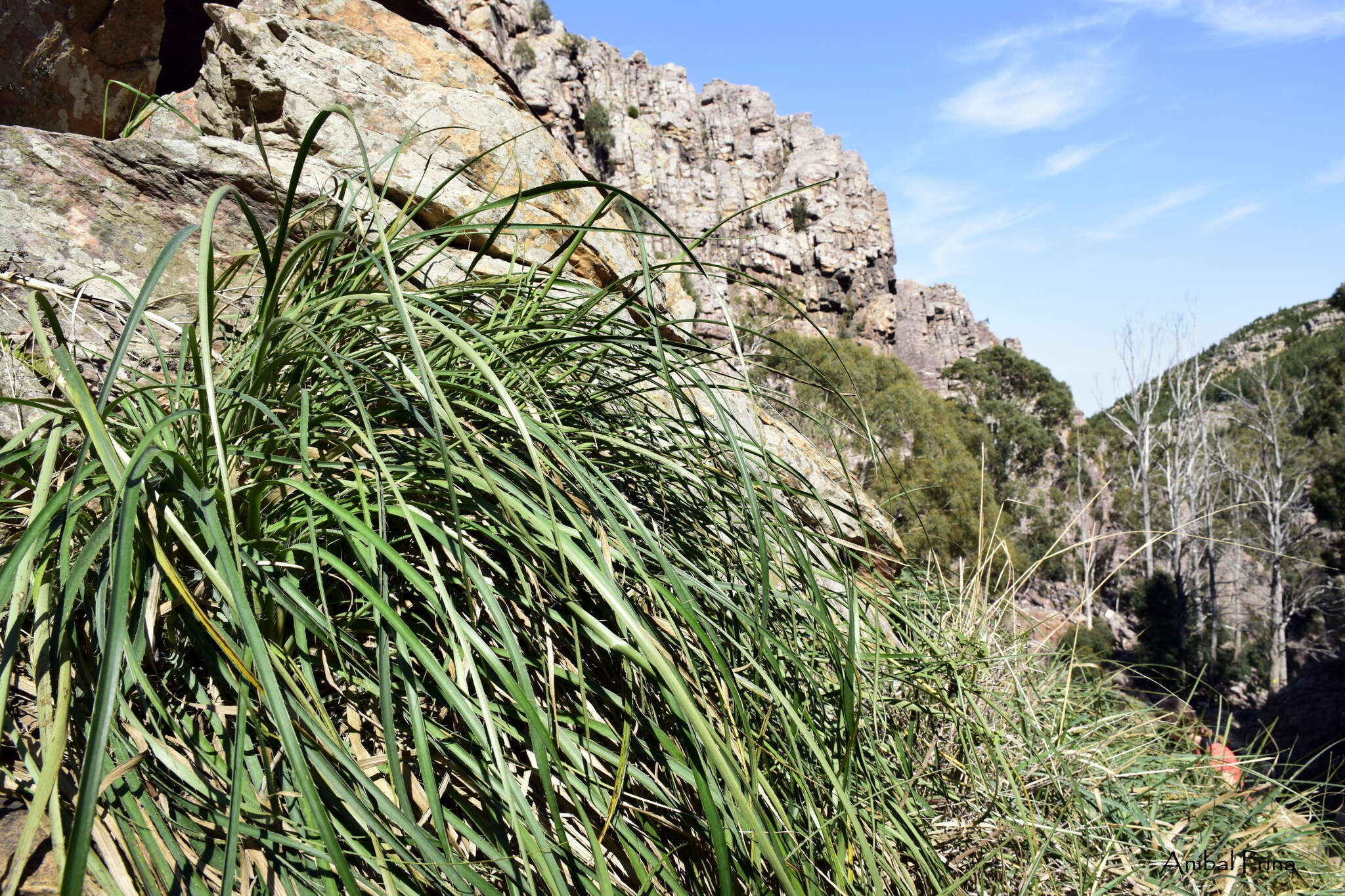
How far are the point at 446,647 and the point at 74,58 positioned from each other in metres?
3.04

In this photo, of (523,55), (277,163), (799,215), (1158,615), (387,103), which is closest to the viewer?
(277,163)

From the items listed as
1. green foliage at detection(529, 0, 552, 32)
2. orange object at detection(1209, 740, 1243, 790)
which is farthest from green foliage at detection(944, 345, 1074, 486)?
green foliage at detection(529, 0, 552, 32)

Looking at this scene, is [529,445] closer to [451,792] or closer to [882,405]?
[451,792]

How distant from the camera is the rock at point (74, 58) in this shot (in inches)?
96.4

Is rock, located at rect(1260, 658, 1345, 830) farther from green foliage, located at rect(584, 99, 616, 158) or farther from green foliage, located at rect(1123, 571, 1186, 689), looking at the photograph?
green foliage, located at rect(584, 99, 616, 158)

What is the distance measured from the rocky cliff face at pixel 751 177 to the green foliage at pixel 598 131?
0.14m

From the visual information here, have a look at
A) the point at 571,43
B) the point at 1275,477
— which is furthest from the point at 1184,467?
the point at 571,43

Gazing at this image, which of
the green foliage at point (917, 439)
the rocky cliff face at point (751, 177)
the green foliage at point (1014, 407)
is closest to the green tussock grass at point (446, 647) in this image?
the green foliage at point (917, 439)

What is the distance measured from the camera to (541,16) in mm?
41531

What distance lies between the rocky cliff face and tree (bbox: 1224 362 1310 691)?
1644 cm

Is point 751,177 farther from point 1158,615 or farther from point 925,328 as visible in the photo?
point 1158,615

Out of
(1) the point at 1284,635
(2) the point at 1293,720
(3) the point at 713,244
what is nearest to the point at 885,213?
(3) the point at 713,244

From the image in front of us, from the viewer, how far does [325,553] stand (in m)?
0.78

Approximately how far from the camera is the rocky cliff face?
39.4m
